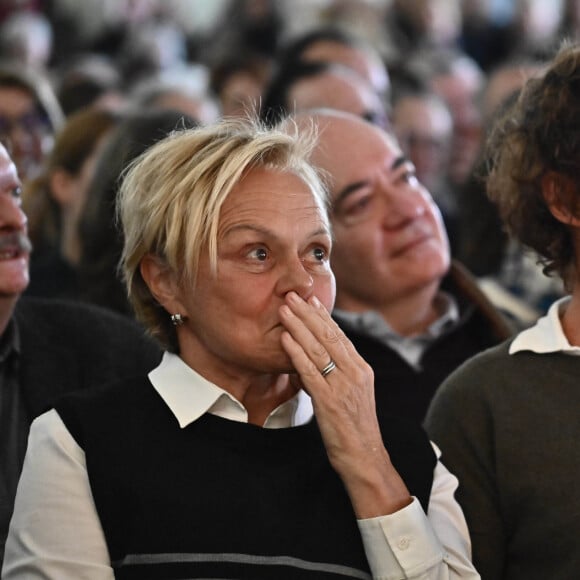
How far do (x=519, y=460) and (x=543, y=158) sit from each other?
0.51 meters

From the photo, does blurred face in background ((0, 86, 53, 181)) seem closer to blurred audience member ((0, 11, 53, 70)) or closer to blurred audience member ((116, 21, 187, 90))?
blurred audience member ((116, 21, 187, 90))

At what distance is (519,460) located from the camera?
1922 millimetres

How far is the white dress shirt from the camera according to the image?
66.9 inches

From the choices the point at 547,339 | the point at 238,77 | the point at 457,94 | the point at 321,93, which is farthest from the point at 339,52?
the point at 547,339

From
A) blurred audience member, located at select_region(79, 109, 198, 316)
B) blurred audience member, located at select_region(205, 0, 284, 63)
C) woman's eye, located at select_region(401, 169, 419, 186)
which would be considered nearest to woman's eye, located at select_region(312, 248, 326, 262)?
woman's eye, located at select_region(401, 169, 419, 186)

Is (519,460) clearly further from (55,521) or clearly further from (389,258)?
(389,258)

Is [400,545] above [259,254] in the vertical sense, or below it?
below

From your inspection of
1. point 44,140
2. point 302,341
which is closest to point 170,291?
point 302,341

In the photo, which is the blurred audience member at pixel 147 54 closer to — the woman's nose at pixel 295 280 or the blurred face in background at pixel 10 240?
the blurred face in background at pixel 10 240

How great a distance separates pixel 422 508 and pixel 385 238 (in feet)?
3.31

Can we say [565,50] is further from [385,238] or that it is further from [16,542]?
[16,542]

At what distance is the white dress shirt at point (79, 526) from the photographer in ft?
5.57

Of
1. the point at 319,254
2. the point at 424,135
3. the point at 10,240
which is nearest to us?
the point at 319,254

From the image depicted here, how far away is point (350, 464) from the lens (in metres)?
1.75
